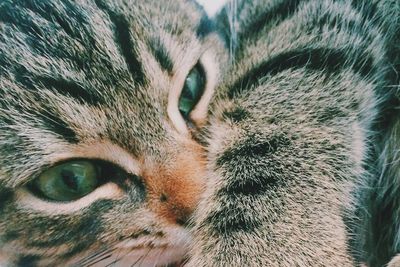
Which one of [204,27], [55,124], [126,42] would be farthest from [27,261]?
[204,27]

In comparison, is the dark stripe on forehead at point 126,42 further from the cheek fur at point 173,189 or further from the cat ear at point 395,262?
the cat ear at point 395,262

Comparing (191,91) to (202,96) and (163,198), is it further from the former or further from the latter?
(163,198)

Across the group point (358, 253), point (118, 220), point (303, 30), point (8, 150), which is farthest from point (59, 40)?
point (358, 253)

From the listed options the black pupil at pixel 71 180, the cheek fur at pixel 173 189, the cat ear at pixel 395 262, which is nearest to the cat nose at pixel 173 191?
the cheek fur at pixel 173 189

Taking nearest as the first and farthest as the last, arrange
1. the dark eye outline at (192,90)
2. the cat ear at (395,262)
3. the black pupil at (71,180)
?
1. the cat ear at (395,262)
2. the black pupil at (71,180)
3. the dark eye outline at (192,90)

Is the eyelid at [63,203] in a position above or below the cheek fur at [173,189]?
above

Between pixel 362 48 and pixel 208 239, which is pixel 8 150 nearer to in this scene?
pixel 208 239
